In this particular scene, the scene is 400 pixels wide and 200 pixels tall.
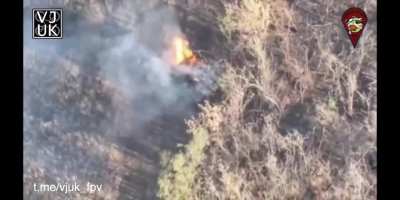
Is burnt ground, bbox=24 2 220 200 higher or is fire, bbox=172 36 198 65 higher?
fire, bbox=172 36 198 65

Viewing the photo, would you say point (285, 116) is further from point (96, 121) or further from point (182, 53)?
point (96, 121)

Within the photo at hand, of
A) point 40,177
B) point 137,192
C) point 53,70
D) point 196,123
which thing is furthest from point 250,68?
point 40,177

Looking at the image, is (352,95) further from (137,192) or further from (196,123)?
(137,192)

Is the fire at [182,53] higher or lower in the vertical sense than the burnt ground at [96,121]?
higher

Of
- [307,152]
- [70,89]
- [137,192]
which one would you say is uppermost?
[70,89]

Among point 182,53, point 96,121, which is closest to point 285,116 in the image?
point 182,53
